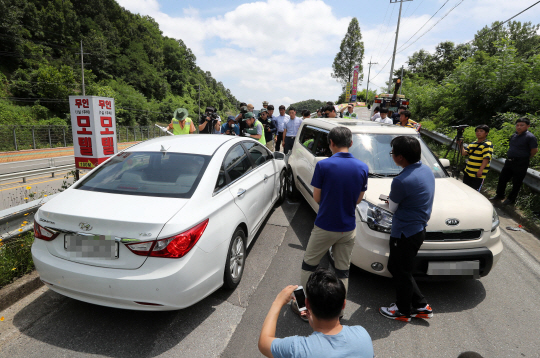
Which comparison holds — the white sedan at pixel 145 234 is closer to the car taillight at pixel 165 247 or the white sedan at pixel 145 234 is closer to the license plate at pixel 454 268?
the car taillight at pixel 165 247

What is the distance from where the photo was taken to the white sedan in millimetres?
2244

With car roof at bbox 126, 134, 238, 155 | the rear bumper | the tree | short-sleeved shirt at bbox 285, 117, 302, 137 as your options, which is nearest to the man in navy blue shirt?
the rear bumper

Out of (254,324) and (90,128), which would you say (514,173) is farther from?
(90,128)

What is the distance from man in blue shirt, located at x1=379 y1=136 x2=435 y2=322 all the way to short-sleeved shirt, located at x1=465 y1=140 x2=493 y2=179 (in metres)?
3.36

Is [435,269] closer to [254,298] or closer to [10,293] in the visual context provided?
[254,298]

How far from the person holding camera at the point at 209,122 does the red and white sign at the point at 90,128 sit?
118 inches

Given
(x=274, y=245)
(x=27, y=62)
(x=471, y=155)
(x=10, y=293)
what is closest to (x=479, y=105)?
(x=471, y=155)

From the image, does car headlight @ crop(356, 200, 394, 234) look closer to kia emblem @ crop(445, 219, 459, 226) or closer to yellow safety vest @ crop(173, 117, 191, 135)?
kia emblem @ crop(445, 219, 459, 226)

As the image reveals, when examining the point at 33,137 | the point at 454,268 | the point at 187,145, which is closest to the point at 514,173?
the point at 454,268

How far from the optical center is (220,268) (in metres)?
2.73

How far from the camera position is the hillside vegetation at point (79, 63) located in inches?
1652

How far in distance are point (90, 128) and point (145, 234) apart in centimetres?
358

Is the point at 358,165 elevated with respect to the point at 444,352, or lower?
elevated

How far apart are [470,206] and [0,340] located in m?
4.53
